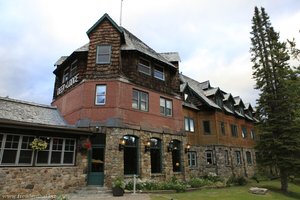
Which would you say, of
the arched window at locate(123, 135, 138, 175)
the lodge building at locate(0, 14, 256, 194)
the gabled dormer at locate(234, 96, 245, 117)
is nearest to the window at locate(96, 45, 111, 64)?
the lodge building at locate(0, 14, 256, 194)

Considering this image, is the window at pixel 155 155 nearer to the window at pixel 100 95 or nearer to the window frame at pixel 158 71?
the window at pixel 100 95

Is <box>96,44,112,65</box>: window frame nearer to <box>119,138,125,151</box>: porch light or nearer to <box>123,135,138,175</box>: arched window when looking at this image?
<box>123,135,138,175</box>: arched window

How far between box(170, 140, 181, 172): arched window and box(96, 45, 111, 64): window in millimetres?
8262

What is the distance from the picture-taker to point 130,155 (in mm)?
15688

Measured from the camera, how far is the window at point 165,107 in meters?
19.0

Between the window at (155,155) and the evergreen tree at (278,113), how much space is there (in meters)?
9.33

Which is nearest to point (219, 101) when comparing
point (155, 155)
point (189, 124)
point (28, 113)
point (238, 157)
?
point (189, 124)

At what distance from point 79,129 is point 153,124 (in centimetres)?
579

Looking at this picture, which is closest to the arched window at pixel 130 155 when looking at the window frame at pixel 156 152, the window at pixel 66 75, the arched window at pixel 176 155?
the window frame at pixel 156 152

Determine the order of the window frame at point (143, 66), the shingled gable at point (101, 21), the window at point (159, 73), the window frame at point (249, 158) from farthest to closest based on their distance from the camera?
1. the window frame at point (249, 158)
2. the window at point (159, 73)
3. the window frame at point (143, 66)
4. the shingled gable at point (101, 21)

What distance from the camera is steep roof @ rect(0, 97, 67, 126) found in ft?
46.8

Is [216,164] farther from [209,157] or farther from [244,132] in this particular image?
[244,132]

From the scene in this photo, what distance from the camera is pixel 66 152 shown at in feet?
46.4

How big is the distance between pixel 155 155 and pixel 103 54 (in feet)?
27.9
